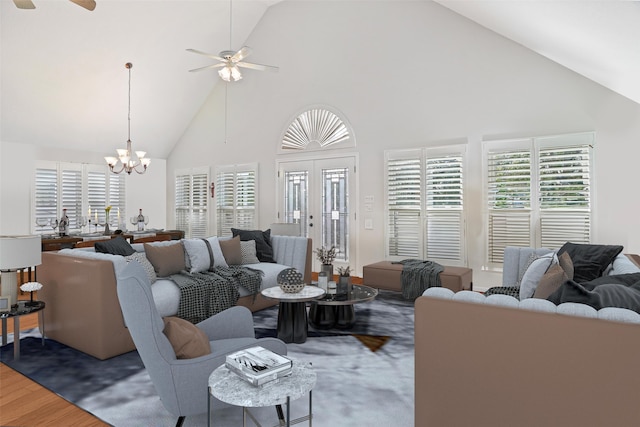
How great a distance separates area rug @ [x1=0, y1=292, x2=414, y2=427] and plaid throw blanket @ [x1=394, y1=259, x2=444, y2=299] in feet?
2.93

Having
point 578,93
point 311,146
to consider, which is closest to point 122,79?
point 311,146

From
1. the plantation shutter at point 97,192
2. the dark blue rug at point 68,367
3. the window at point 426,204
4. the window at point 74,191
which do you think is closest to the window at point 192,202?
the window at point 74,191

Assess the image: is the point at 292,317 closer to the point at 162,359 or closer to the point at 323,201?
the point at 162,359

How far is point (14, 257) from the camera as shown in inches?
123

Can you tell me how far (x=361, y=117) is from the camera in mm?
6535

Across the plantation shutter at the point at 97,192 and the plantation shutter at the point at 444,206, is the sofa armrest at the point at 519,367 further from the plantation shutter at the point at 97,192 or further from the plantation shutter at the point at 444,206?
the plantation shutter at the point at 97,192

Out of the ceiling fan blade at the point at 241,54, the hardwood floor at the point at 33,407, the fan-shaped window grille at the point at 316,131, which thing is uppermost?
the ceiling fan blade at the point at 241,54

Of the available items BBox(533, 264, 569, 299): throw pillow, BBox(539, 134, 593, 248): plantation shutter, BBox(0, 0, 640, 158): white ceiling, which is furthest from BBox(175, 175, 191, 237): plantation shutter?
BBox(533, 264, 569, 299): throw pillow

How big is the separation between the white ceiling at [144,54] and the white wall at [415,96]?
0.91 feet

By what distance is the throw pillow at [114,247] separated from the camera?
371 cm

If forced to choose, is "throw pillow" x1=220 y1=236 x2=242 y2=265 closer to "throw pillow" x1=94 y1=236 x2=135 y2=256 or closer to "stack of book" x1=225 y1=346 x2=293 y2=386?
"throw pillow" x1=94 y1=236 x2=135 y2=256

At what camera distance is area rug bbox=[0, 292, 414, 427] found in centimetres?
230

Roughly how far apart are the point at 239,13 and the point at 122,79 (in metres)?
2.43

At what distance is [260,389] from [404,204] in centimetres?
485
